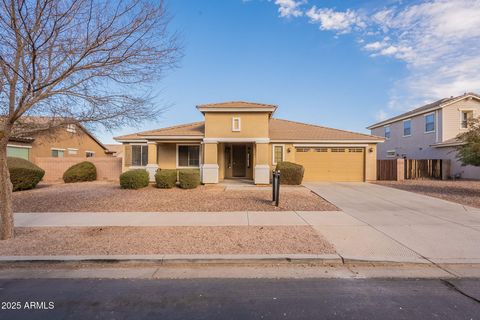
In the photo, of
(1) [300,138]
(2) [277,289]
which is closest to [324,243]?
(2) [277,289]

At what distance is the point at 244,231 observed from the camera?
6469 millimetres

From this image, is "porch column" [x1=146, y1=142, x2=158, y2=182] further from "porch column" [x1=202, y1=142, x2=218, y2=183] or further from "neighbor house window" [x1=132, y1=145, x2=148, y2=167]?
"porch column" [x1=202, y1=142, x2=218, y2=183]

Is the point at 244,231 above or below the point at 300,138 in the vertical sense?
below

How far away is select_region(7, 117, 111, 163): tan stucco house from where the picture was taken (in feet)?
21.9

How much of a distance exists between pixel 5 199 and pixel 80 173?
1438cm

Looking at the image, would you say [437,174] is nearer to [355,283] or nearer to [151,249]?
[355,283]

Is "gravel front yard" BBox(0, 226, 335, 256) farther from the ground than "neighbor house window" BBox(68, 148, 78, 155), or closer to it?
closer to it

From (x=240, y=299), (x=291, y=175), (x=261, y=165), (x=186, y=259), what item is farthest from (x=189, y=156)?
(x=240, y=299)

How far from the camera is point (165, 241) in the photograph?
5.74m

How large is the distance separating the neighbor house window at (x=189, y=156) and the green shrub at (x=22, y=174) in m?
8.14

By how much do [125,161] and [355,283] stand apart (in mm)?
19057

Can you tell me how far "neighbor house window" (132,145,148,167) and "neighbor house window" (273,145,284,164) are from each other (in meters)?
9.74

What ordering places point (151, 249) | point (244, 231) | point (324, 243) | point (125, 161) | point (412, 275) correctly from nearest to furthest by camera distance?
point (412, 275)
point (151, 249)
point (324, 243)
point (244, 231)
point (125, 161)


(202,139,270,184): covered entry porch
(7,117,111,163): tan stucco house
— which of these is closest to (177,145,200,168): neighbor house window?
(202,139,270,184): covered entry porch
